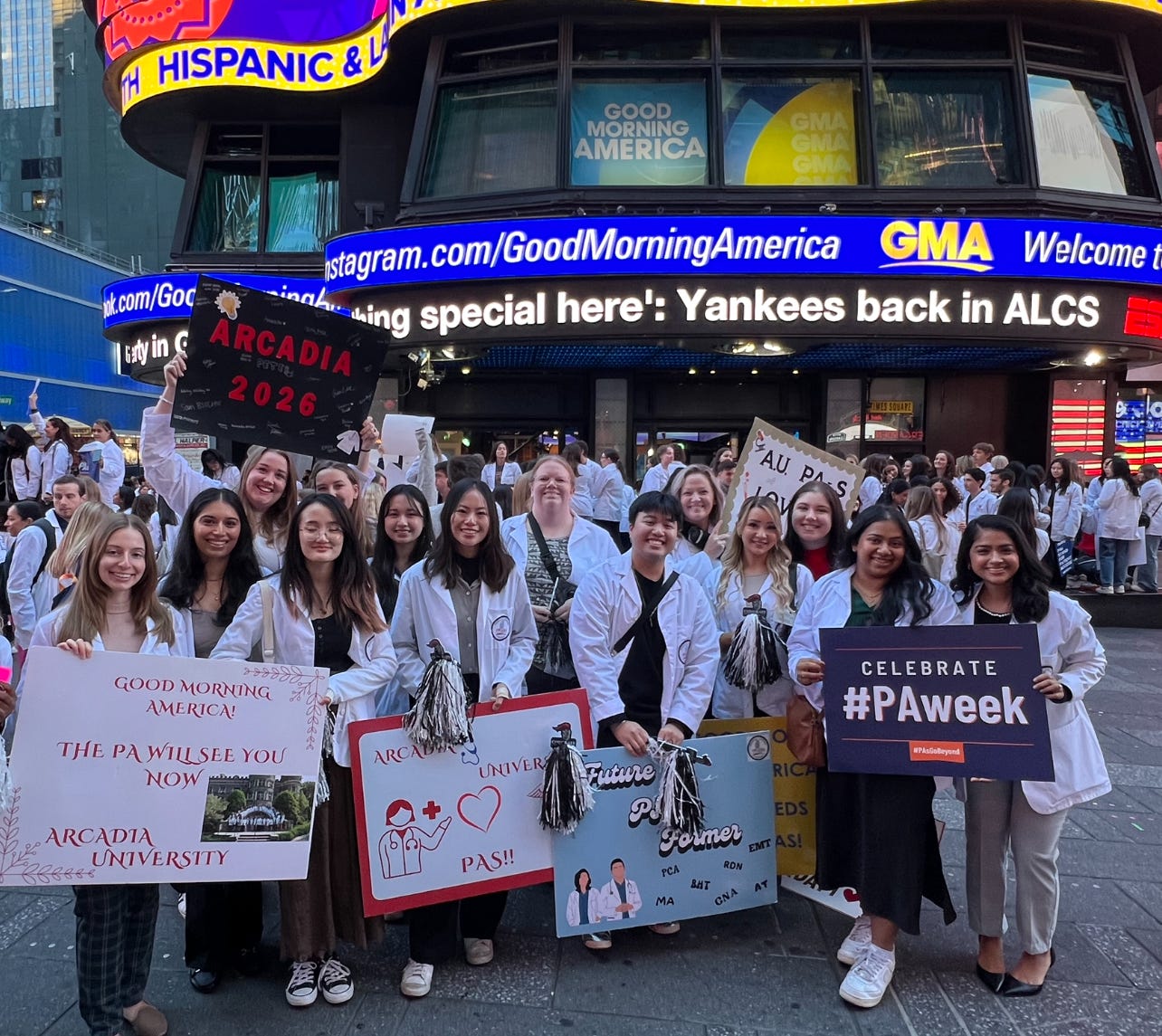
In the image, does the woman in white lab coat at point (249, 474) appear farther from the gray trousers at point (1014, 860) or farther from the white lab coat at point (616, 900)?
the gray trousers at point (1014, 860)

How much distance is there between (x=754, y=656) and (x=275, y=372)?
9.83 feet

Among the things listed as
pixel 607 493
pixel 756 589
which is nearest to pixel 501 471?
pixel 607 493

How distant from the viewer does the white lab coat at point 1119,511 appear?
969 centimetres

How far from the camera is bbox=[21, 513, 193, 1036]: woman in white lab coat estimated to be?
2.55m

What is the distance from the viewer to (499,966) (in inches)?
123

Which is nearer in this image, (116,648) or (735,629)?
(116,648)

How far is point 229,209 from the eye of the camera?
15789mm

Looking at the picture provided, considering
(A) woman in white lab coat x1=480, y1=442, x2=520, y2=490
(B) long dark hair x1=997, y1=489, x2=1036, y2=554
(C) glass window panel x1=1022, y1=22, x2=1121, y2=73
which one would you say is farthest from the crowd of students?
(C) glass window panel x1=1022, y1=22, x2=1121, y2=73

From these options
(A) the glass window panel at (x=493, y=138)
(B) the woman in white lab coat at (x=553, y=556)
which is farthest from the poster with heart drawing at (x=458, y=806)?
(A) the glass window panel at (x=493, y=138)

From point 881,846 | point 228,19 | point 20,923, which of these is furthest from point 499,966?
point 228,19

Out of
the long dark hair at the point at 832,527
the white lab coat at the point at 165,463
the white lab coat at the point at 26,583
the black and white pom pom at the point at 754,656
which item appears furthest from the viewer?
the white lab coat at the point at 26,583

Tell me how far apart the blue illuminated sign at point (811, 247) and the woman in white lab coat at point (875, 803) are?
8655 millimetres

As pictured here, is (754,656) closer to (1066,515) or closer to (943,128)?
(1066,515)

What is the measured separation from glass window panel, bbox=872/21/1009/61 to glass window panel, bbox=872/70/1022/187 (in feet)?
0.94
